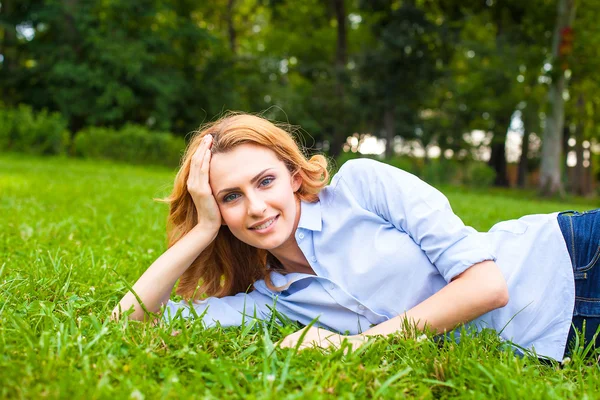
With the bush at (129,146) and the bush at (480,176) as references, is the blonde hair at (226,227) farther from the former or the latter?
the bush at (480,176)

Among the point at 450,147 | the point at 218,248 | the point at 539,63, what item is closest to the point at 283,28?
the point at 450,147

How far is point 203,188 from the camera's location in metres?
2.50

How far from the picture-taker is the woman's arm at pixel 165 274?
244cm

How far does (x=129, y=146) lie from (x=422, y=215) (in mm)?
18998

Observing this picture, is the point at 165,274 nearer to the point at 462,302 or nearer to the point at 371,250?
the point at 371,250

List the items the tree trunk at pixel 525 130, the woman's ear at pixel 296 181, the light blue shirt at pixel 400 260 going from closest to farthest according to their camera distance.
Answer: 1. the light blue shirt at pixel 400 260
2. the woman's ear at pixel 296 181
3. the tree trunk at pixel 525 130

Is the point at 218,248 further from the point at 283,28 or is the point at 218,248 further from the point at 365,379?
the point at 283,28

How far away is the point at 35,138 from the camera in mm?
18438

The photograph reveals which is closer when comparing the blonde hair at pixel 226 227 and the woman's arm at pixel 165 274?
the woman's arm at pixel 165 274

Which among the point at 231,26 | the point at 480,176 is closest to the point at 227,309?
the point at 480,176

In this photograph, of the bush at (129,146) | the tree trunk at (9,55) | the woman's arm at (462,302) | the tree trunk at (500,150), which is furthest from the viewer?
the tree trunk at (500,150)

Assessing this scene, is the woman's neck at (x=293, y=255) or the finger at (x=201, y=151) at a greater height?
the finger at (x=201, y=151)

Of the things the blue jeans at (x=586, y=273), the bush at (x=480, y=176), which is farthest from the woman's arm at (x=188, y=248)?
the bush at (x=480, y=176)

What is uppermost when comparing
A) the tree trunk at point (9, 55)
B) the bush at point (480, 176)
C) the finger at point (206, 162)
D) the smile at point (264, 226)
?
the tree trunk at point (9, 55)
